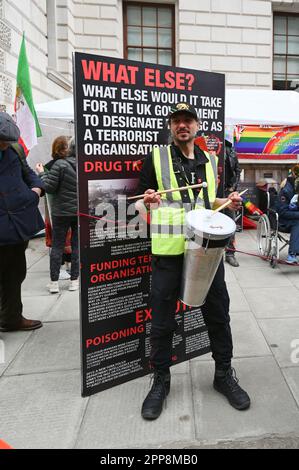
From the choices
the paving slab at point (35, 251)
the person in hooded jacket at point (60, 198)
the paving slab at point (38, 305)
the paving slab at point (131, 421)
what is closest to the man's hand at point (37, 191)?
the person in hooded jacket at point (60, 198)

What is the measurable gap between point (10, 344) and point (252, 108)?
7.05m

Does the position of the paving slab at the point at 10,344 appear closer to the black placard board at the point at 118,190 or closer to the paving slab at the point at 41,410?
the paving slab at the point at 41,410

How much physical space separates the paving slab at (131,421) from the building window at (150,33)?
13.0 metres

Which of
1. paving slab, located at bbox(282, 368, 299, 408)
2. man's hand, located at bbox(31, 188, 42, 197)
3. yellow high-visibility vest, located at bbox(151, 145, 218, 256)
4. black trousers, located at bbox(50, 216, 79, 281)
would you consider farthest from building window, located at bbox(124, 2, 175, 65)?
paving slab, located at bbox(282, 368, 299, 408)

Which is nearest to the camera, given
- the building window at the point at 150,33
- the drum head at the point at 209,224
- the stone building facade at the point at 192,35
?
the drum head at the point at 209,224

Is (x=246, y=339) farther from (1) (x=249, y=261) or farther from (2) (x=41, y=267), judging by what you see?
(2) (x=41, y=267)

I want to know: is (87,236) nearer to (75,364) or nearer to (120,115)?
(120,115)

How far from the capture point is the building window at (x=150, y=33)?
13.9 m

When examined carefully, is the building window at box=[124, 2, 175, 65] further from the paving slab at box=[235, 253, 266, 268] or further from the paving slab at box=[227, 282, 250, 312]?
the paving slab at box=[227, 282, 250, 312]

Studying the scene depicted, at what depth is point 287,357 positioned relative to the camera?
3402mm

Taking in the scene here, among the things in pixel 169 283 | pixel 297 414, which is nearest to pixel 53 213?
pixel 169 283

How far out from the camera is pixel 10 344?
3807 mm

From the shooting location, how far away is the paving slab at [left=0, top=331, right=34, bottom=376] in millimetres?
3451

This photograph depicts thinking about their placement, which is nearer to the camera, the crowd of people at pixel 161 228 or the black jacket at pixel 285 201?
the crowd of people at pixel 161 228
